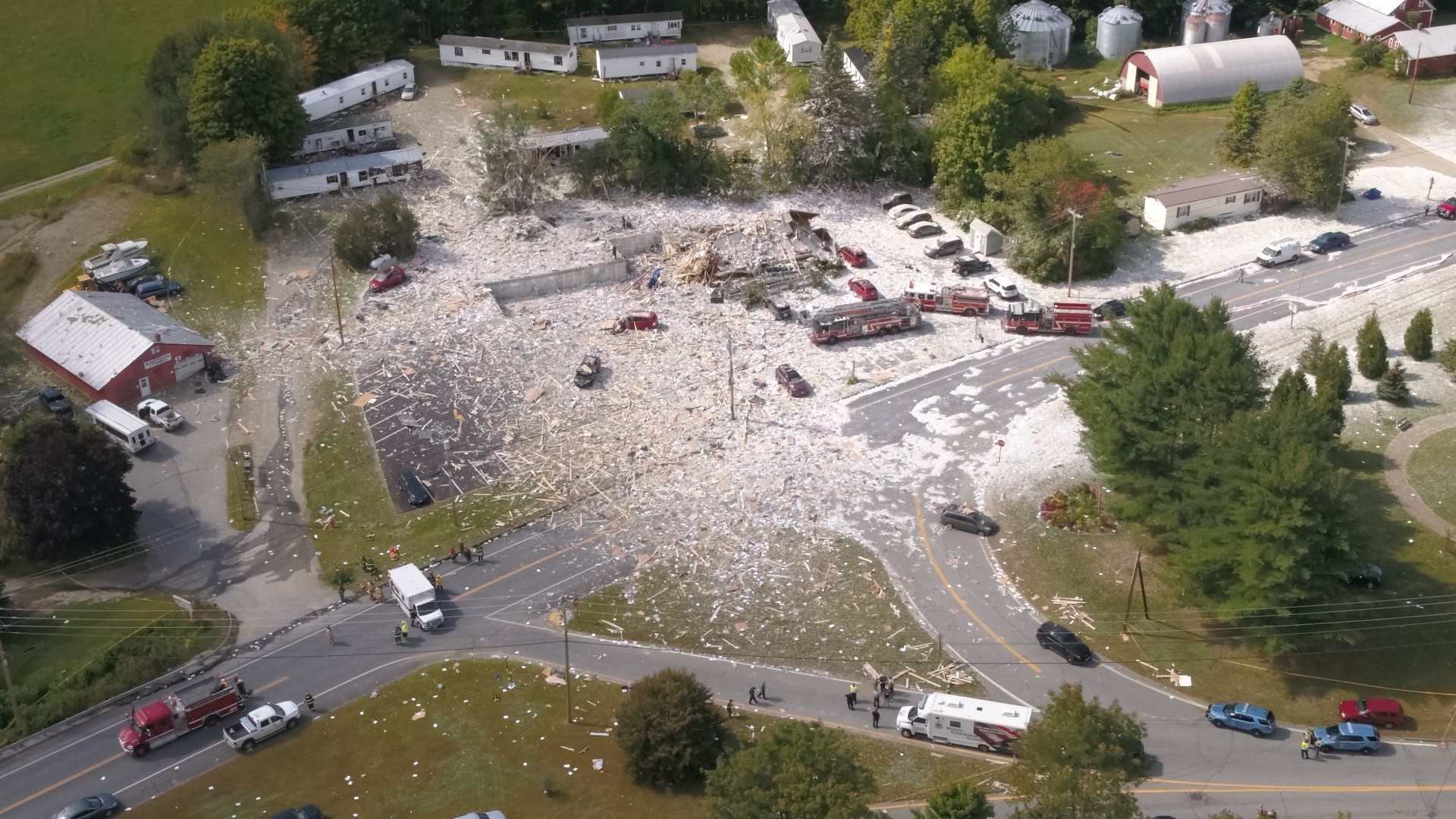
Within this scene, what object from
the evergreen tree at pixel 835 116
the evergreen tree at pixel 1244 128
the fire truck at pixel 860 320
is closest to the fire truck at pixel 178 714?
the fire truck at pixel 860 320

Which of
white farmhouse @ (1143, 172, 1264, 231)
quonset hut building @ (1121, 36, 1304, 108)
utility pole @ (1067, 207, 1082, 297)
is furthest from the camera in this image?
quonset hut building @ (1121, 36, 1304, 108)

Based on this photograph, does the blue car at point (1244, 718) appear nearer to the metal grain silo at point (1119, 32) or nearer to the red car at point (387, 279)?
the red car at point (387, 279)

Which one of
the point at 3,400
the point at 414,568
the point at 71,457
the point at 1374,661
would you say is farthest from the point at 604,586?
the point at 3,400

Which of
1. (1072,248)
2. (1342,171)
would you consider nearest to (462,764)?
(1072,248)

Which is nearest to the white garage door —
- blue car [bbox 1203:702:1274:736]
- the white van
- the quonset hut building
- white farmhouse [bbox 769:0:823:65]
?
the white van

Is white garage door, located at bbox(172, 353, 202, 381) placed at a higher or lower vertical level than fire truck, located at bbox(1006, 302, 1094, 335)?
higher

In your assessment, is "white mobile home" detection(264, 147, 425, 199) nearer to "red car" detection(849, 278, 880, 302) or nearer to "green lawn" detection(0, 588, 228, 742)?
"red car" detection(849, 278, 880, 302)
